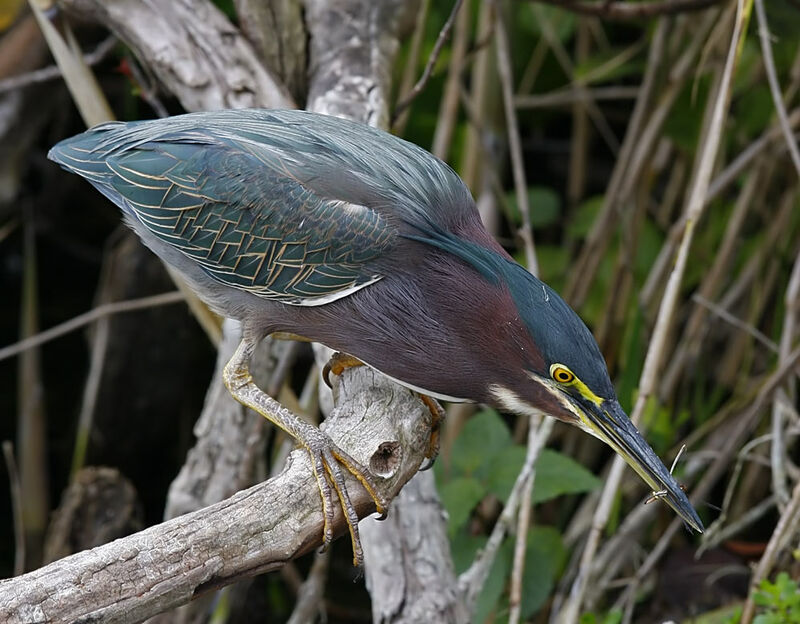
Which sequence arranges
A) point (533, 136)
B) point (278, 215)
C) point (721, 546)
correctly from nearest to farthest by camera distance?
1. point (278, 215)
2. point (721, 546)
3. point (533, 136)

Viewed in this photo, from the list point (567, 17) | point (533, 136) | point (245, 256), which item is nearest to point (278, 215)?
point (245, 256)

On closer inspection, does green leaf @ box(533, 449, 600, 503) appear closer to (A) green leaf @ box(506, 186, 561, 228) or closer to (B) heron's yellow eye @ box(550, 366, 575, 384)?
(B) heron's yellow eye @ box(550, 366, 575, 384)

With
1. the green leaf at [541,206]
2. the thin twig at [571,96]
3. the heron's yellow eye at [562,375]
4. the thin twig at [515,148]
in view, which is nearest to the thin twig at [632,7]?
the thin twig at [515,148]

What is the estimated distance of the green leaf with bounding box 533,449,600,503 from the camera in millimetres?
2568

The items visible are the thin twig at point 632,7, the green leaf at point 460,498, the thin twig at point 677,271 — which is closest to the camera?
the thin twig at point 677,271

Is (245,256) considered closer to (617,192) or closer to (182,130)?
(182,130)

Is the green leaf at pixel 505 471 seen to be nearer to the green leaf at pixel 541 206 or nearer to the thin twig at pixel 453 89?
the thin twig at pixel 453 89

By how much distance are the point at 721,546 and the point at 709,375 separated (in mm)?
913

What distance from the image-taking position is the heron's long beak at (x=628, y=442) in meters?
1.65

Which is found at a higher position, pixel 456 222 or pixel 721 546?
pixel 456 222

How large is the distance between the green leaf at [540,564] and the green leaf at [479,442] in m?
0.33

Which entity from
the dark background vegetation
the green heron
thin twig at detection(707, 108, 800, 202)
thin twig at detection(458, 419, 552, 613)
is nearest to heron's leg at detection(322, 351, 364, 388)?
the green heron

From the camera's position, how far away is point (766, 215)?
3.73 meters

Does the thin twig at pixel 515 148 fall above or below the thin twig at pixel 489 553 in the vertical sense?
above
